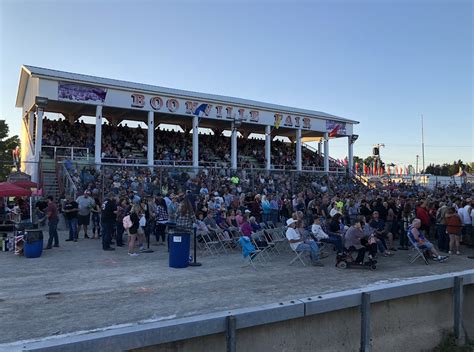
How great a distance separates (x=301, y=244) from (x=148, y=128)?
19236mm

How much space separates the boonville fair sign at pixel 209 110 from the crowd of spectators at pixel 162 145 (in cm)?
349

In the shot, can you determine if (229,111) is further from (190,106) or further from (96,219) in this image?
(96,219)

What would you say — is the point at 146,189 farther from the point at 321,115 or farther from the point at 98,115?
the point at 321,115

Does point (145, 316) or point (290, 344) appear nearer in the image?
point (290, 344)

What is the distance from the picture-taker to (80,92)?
2462 centimetres

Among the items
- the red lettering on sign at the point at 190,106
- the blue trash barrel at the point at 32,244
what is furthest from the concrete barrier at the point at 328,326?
the red lettering on sign at the point at 190,106

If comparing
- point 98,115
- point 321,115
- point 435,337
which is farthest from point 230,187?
point 321,115

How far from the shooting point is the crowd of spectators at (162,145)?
2698 centimetres

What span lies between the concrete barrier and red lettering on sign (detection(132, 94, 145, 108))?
2356 cm

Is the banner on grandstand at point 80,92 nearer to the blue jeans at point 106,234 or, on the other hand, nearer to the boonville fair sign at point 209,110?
the boonville fair sign at point 209,110

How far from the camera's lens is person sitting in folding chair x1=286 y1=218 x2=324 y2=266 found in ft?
34.1

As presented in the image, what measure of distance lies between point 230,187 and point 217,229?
754cm

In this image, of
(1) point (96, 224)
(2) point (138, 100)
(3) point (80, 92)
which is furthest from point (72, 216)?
(2) point (138, 100)

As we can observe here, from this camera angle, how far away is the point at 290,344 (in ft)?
17.2
